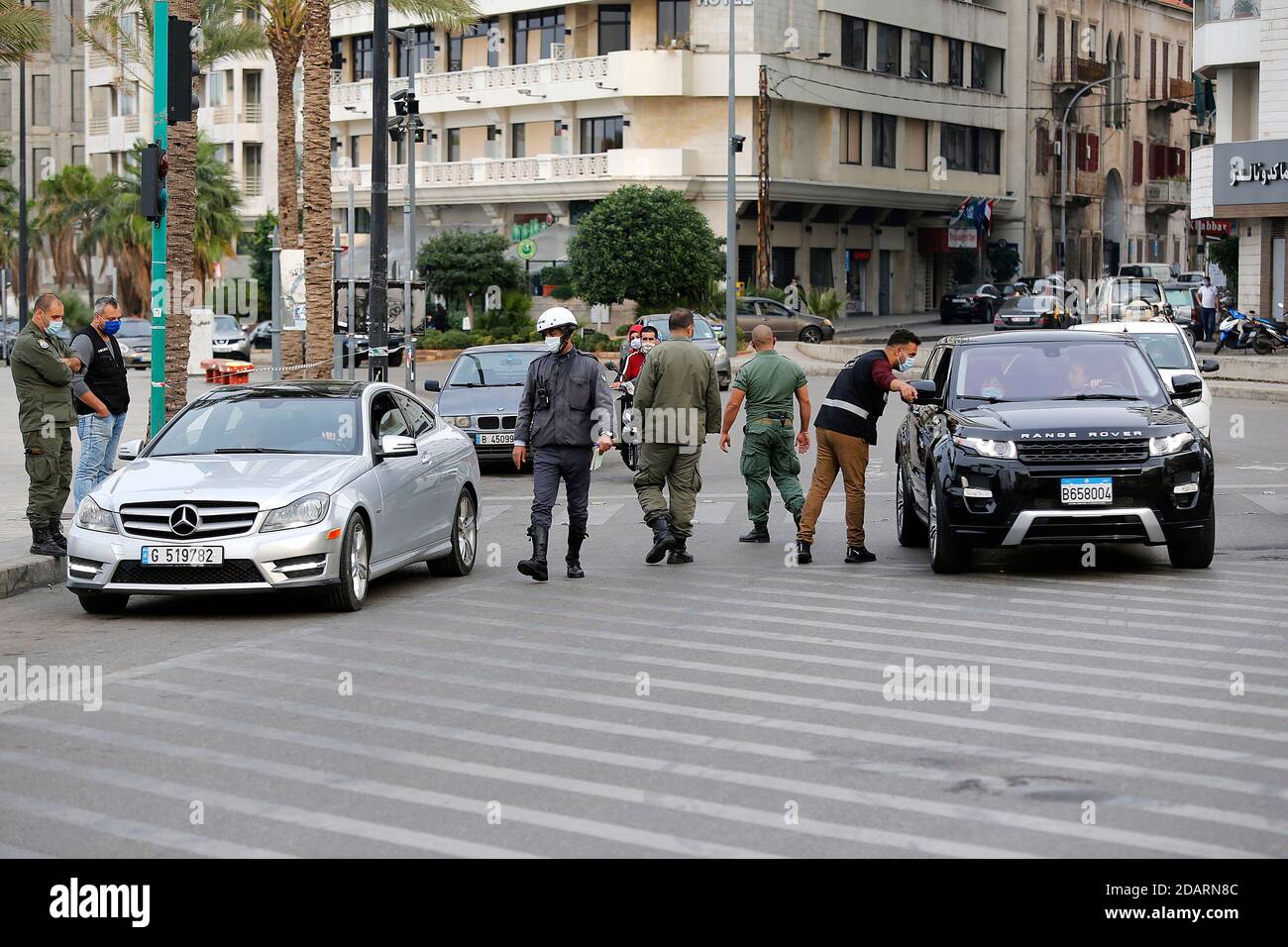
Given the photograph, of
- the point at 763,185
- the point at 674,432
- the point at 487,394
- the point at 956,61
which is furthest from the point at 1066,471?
the point at 956,61

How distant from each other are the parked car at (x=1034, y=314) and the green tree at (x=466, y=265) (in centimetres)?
1614

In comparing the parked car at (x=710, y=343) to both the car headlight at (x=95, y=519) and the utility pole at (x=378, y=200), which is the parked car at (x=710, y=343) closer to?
the utility pole at (x=378, y=200)

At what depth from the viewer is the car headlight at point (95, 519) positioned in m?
12.0

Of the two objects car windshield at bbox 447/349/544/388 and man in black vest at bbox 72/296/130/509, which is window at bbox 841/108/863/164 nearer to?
car windshield at bbox 447/349/544/388

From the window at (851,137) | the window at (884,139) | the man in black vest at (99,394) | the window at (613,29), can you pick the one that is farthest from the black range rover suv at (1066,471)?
the window at (884,139)

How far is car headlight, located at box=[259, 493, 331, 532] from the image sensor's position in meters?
11.8

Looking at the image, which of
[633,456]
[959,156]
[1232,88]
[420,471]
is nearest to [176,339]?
[633,456]

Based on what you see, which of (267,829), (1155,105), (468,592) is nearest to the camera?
(267,829)

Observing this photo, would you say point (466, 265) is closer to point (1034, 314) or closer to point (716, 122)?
point (716, 122)

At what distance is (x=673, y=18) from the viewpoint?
65.9m

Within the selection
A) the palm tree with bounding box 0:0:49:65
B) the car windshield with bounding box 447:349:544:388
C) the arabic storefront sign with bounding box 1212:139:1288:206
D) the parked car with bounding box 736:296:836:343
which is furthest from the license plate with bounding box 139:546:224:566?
the parked car with bounding box 736:296:836:343

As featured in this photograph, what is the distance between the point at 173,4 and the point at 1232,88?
37.3m

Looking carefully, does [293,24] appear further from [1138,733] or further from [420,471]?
[1138,733]

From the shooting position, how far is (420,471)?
1347 cm
